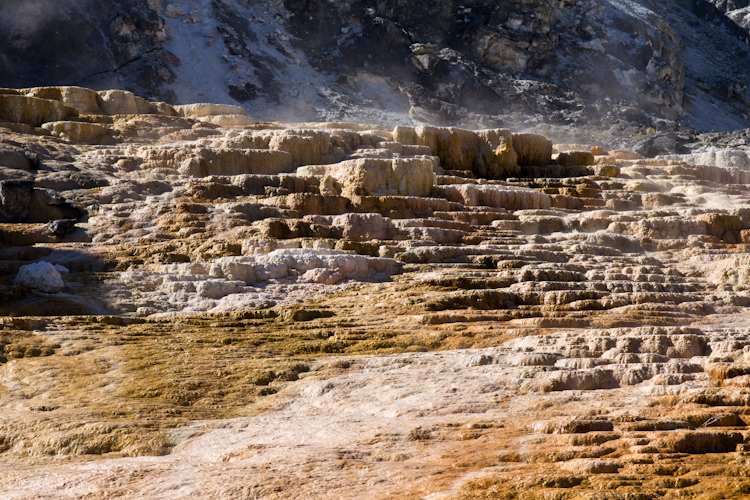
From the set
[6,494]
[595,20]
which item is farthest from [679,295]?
[595,20]

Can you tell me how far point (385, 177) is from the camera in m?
12.8

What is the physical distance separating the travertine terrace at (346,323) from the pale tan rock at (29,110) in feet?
0.17

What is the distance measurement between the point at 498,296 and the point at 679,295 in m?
2.21

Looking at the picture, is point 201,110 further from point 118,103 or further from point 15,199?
point 15,199

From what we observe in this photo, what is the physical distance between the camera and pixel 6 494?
3.55 meters

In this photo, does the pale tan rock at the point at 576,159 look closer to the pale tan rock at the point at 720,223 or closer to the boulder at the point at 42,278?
the pale tan rock at the point at 720,223

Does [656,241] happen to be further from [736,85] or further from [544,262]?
[736,85]

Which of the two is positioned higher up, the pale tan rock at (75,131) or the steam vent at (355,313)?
the pale tan rock at (75,131)

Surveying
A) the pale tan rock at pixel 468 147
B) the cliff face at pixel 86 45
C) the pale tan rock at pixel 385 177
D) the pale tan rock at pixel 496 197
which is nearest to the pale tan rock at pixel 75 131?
the pale tan rock at pixel 385 177

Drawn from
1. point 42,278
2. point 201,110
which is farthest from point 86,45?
point 42,278

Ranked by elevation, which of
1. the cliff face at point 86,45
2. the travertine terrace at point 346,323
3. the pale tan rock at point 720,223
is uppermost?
the cliff face at point 86,45

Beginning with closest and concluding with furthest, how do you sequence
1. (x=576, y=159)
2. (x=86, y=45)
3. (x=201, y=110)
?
(x=576, y=159), (x=201, y=110), (x=86, y=45)

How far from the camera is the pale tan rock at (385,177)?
41.5 ft

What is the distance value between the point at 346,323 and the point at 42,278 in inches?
151
